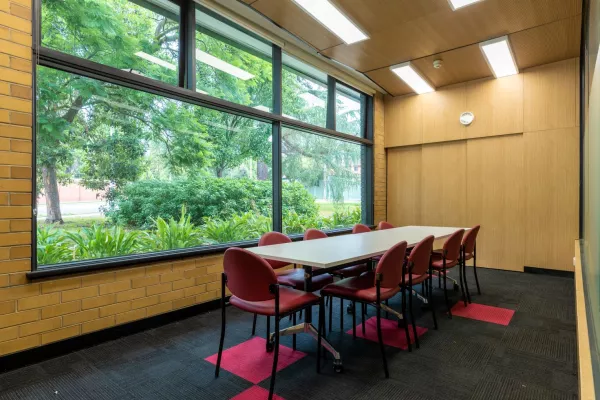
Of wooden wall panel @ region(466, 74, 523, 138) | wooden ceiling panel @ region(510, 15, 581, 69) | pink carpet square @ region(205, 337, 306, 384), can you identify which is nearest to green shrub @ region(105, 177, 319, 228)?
pink carpet square @ region(205, 337, 306, 384)

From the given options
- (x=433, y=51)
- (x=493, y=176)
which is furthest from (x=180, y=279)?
(x=493, y=176)

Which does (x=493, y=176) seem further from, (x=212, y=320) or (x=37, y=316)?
(x=37, y=316)

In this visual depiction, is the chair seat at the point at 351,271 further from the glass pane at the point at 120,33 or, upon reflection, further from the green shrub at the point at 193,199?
the glass pane at the point at 120,33

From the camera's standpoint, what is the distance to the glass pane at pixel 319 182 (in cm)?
463

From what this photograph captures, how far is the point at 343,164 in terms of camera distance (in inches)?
229

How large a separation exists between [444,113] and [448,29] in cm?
210

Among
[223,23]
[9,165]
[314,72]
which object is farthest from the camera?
[314,72]

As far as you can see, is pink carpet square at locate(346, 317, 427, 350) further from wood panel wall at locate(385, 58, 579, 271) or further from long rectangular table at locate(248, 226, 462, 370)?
wood panel wall at locate(385, 58, 579, 271)

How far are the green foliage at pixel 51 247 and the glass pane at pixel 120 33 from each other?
4.47ft

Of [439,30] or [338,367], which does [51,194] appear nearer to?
[338,367]

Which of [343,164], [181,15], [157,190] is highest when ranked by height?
[181,15]

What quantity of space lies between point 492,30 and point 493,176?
231 centimetres

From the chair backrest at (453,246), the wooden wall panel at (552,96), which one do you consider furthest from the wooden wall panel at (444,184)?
the chair backrest at (453,246)

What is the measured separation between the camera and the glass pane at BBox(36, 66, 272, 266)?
2557 millimetres
